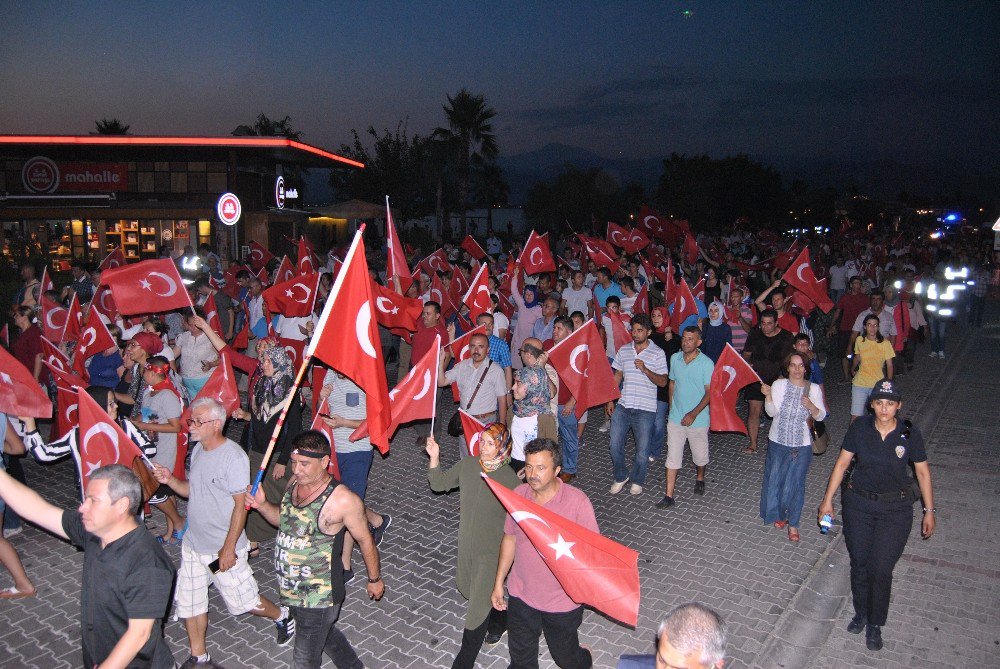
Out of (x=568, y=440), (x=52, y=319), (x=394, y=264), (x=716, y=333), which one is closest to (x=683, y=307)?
(x=716, y=333)

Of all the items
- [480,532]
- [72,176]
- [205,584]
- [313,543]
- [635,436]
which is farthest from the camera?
[72,176]

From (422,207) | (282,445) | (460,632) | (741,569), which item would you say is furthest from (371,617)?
(422,207)

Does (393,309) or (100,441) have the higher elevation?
(393,309)

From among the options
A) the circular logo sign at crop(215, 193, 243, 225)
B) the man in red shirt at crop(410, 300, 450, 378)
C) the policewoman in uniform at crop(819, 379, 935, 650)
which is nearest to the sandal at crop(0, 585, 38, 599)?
the man in red shirt at crop(410, 300, 450, 378)

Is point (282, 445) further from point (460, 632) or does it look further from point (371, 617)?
point (460, 632)

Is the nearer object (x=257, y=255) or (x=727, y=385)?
(x=727, y=385)

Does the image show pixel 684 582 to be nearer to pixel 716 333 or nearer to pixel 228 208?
pixel 716 333

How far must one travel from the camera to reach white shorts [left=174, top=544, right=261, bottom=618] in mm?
4965

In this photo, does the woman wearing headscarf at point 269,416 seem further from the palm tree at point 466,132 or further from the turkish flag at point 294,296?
the palm tree at point 466,132

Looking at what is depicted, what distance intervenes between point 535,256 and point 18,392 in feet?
31.0

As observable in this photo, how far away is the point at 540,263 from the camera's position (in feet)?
47.5

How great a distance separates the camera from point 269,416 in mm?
6328

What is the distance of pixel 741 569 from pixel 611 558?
10.2ft

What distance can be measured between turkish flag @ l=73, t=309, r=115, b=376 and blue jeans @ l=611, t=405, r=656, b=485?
219 inches
